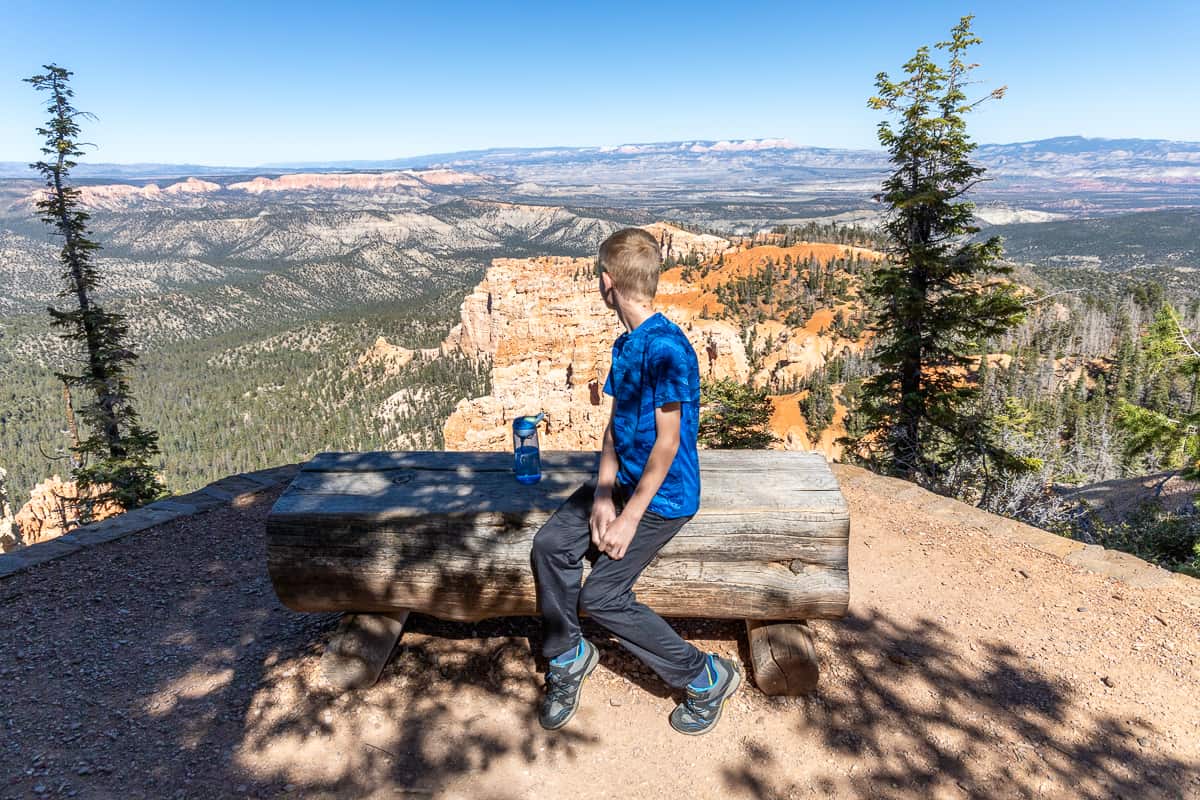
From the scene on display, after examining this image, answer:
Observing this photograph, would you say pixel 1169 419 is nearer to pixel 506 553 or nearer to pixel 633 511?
pixel 633 511

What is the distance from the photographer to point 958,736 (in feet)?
10.7

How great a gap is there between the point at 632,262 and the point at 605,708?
2.53m

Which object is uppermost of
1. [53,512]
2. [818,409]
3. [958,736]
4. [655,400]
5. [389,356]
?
[655,400]

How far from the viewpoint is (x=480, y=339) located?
91375 millimetres

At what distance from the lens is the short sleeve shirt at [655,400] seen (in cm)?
265

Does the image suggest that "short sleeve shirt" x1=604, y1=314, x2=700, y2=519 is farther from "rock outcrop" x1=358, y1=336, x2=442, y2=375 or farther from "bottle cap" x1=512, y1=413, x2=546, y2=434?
"rock outcrop" x1=358, y1=336, x2=442, y2=375

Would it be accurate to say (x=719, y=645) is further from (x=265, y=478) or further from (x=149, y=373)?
(x=149, y=373)

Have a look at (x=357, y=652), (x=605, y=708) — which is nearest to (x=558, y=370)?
(x=357, y=652)

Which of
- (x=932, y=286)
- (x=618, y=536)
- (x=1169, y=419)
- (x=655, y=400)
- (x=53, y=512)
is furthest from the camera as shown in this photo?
(x=53, y=512)

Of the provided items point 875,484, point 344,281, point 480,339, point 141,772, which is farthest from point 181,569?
point 344,281

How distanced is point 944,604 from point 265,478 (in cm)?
779

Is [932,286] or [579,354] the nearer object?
[932,286]

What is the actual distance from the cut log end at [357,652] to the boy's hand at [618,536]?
1.64m

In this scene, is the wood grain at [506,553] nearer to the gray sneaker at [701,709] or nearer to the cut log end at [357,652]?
the cut log end at [357,652]
